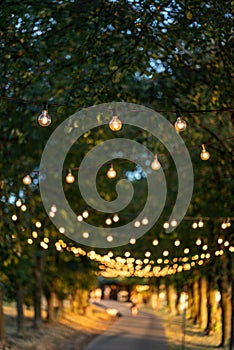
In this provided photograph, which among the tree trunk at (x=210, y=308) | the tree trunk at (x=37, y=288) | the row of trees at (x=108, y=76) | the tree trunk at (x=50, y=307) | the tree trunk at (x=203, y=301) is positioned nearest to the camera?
the row of trees at (x=108, y=76)

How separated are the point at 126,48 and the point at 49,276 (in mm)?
20428

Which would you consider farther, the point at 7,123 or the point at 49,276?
the point at 49,276

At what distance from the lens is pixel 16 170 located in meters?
20.0

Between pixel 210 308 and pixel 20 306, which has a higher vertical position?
pixel 20 306

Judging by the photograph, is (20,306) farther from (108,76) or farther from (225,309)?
(108,76)

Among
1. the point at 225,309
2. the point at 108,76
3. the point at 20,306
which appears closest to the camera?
the point at 108,76

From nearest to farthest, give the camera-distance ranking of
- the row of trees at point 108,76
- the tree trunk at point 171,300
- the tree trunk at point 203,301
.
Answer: the row of trees at point 108,76 < the tree trunk at point 203,301 < the tree trunk at point 171,300

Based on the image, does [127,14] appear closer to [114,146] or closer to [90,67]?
[90,67]

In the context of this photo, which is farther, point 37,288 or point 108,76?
point 37,288

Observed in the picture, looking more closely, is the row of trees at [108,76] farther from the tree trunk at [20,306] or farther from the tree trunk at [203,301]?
the tree trunk at [203,301]

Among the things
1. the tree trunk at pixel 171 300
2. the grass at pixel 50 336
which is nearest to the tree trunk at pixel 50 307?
the grass at pixel 50 336

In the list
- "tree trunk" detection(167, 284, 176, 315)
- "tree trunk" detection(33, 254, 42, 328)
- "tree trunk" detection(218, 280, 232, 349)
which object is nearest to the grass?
"tree trunk" detection(33, 254, 42, 328)

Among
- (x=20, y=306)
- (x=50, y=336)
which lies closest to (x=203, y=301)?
(x=50, y=336)

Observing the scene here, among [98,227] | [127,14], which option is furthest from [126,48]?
[98,227]
